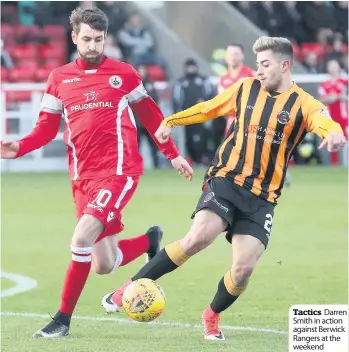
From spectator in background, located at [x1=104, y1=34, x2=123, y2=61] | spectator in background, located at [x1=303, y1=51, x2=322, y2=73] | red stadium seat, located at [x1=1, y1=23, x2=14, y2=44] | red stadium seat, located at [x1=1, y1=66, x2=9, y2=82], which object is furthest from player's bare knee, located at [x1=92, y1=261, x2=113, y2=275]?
red stadium seat, located at [x1=1, y1=23, x2=14, y2=44]

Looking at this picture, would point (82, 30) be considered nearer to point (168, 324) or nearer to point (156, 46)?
point (168, 324)

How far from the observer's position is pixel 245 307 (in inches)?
340

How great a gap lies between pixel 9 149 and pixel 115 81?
2.81 feet

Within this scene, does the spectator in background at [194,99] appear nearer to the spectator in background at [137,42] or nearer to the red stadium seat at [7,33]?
the spectator in background at [137,42]

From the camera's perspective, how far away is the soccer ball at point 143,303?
718cm

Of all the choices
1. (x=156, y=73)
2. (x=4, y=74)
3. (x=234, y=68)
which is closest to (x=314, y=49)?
(x=156, y=73)

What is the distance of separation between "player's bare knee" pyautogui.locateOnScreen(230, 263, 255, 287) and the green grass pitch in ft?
1.16

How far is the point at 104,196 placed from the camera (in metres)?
7.73

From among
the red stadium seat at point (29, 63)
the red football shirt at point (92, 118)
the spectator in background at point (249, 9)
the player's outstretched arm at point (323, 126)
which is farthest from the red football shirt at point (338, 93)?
the player's outstretched arm at point (323, 126)

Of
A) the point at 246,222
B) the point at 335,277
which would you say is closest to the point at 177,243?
the point at 246,222

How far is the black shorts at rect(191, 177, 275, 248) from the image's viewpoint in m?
7.30

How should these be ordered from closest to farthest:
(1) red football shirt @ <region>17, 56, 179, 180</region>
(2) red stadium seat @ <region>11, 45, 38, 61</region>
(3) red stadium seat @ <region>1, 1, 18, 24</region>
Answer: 1. (1) red football shirt @ <region>17, 56, 179, 180</region>
2. (2) red stadium seat @ <region>11, 45, 38, 61</region>
3. (3) red stadium seat @ <region>1, 1, 18, 24</region>

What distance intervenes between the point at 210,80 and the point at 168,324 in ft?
46.8

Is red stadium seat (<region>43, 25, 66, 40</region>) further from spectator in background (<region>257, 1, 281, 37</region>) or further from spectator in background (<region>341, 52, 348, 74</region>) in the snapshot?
spectator in background (<region>341, 52, 348, 74</region>)
